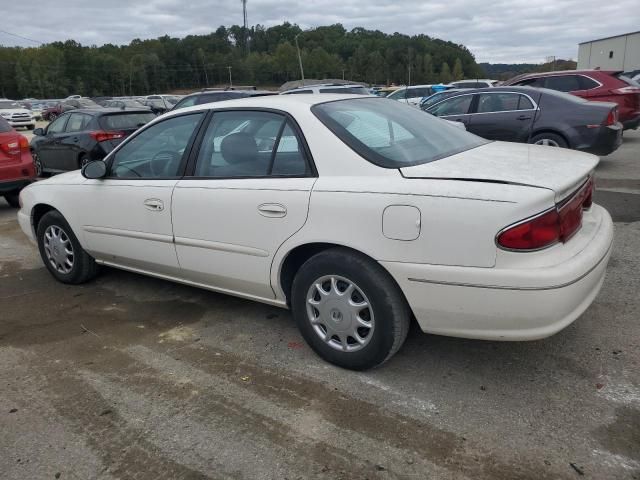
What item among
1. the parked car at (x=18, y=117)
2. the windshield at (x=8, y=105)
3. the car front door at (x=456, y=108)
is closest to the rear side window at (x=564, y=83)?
the car front door at (x=456, y=108)

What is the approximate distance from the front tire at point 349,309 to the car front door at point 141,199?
1.21 meters

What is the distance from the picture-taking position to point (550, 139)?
28.1 ft

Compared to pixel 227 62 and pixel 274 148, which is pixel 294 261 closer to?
pixel 274 148

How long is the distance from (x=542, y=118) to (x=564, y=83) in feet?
11.5

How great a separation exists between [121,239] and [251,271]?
4.52ft

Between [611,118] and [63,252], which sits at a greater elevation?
[611,118]

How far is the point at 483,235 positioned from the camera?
2494 mm

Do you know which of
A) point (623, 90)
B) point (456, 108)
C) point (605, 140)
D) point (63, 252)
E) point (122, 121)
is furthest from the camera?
point (623, 90)

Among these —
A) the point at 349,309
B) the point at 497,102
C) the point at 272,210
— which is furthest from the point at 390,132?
the point at 497,102

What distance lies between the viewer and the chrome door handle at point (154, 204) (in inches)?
149

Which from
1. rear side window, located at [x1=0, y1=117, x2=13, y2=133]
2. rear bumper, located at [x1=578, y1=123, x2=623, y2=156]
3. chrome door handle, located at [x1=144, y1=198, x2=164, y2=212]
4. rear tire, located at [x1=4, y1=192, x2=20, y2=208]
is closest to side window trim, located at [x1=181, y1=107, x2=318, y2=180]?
chrome door handle, located at [x1=144, y1=198, x2=164, y2=212]

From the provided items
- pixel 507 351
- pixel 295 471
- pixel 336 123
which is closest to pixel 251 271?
pixel 336 123

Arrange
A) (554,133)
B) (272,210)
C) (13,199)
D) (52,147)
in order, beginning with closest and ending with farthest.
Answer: (272,210) → (554,133) → (13,199) → (52,147)

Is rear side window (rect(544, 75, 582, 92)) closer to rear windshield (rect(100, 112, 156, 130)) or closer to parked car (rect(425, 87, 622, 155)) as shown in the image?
parked car (rect(425, 87, 622, 155))
